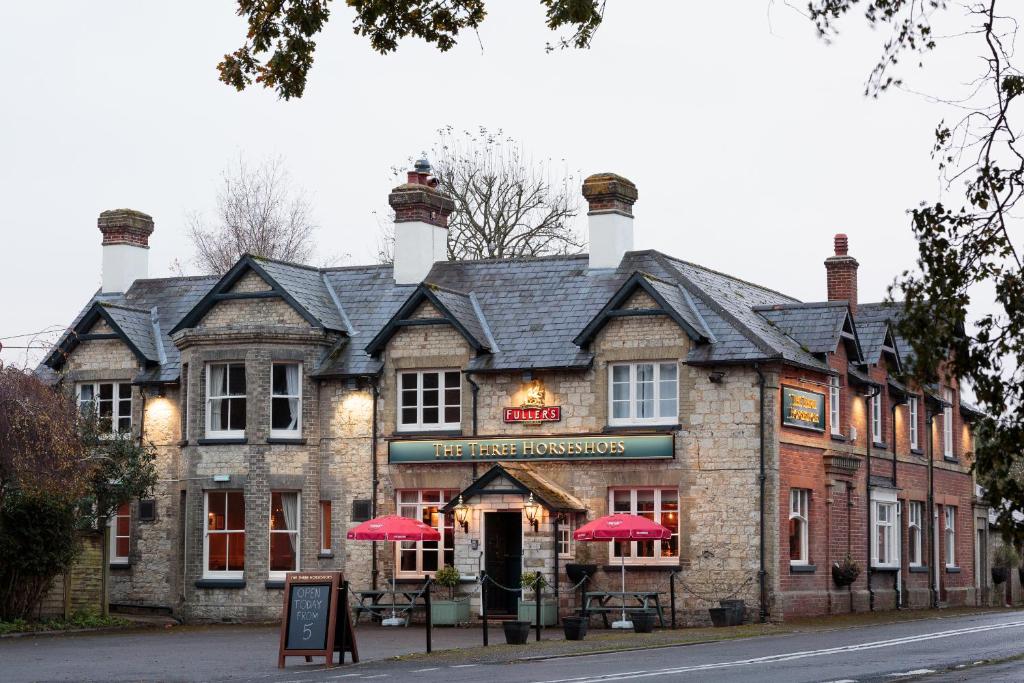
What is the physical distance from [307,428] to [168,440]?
3792 millimetres

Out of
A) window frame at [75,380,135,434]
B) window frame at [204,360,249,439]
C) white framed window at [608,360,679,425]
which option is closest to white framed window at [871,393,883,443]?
white framed window at [608,360,679,425]

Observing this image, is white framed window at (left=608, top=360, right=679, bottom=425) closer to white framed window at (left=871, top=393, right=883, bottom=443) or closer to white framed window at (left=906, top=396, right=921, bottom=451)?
white framed window at (left=871, top=393, right=883, bottom=443)

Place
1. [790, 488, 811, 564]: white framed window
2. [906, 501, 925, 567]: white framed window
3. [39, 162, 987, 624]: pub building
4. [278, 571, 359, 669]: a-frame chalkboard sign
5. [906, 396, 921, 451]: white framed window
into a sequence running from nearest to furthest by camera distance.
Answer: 1. [278, 571, 359, 669]: a-frame chalkboard sign
2. [39, 162, 987, 624]: pub building
3. [790, 488, 811, 564]: white framed window
4. [906, 501, 925, 567]: white framed window
5. [906, 396, 921, 451]: white framed window

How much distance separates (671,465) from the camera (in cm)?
3656

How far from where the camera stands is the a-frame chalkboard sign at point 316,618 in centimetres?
2505

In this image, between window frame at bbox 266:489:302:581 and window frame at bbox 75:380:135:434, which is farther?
window frame at bbox 75:380:135:434

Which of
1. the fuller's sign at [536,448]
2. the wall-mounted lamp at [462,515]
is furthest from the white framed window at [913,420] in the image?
the wall-mounted lamp at [462,515]

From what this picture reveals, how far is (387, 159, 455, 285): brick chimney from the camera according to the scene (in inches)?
1649

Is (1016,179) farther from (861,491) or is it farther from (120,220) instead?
(120,220)

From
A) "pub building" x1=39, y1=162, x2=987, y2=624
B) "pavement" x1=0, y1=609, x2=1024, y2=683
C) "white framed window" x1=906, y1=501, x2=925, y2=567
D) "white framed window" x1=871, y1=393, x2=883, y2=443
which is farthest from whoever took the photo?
"white framed window" x1=906, y1=501, x2=925, y2=567

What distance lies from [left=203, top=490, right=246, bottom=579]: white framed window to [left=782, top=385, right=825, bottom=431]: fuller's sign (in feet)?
40.0

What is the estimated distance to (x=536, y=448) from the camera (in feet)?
123

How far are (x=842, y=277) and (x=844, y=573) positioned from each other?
8.07m

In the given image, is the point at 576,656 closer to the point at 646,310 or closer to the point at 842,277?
the point at 646,310
